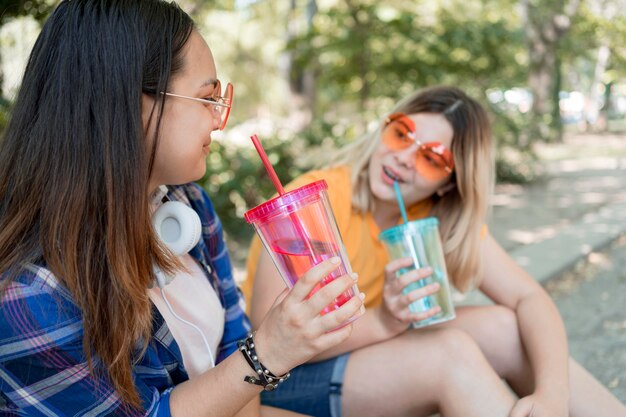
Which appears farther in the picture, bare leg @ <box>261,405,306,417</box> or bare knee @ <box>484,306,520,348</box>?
bare knee @ <box>484,306,520,348</box>

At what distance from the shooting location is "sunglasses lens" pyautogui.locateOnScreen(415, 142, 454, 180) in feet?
7.24

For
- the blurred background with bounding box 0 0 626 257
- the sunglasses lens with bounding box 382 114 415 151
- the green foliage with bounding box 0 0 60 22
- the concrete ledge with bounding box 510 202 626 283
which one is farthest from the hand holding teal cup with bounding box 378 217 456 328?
the concrete ledge with bounding box 510 202 626 283

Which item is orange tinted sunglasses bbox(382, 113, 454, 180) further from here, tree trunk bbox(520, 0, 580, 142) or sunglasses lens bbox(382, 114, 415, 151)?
tree trunk bbox(520, 0, 580, 142)

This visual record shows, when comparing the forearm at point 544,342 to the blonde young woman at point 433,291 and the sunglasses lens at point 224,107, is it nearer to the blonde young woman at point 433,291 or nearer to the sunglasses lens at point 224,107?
the blonde young woman at point 433,291

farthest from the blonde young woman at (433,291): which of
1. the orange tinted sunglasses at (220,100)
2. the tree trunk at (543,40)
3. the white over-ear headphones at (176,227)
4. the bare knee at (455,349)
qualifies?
the tree trunk at (543,40)

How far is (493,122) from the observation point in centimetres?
812

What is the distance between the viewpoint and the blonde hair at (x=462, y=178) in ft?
7.36

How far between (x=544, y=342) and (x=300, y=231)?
3.56ft

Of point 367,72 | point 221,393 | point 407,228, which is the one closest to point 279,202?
point 221,393

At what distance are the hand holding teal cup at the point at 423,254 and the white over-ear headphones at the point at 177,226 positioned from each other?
2.02 ft

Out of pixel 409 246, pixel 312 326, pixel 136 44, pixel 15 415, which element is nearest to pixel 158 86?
pixel 136 44

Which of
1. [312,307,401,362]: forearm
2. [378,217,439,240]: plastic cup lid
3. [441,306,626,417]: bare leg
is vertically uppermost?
[378,217,439,240]: plastic cup lid

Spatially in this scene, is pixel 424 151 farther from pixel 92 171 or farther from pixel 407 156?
pixel 92 171

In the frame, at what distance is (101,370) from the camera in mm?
1226
